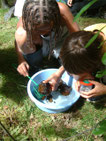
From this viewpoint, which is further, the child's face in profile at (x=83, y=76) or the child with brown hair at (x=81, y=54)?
the child's face in profile at (x=83, y=76)

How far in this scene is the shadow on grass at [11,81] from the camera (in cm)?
158

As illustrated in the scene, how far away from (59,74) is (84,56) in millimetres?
485

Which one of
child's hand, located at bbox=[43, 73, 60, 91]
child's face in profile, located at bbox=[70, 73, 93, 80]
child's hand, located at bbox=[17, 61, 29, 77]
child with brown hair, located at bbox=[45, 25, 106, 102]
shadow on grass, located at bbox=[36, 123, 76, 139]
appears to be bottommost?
shadow on grass, located at bbox=[36, 123, 76, 139]

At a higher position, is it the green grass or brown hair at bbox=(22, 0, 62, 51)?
brown hair at bbox=(22, 0, 62, 51)

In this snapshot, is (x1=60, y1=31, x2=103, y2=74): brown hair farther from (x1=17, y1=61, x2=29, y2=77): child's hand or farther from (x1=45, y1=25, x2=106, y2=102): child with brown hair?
(x1=17, y1=61, x2=29, y2=77): child's hand

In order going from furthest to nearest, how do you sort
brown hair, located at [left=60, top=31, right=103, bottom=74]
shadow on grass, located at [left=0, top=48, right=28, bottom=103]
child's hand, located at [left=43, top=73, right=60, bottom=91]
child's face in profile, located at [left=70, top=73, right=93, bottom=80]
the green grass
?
shadow on grass, located at [left=0, top=48, right=28, bottom=103]
child's hand, located at [left=43, top=73, right=60, bottom=91]
the green grass
child's face in profile, located at [left=70, top=73, right=93, bottom=80]
brown hair, located at [left=60, top=31, right=103, bottom=74]

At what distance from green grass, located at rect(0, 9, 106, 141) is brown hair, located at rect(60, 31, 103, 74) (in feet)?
1.88

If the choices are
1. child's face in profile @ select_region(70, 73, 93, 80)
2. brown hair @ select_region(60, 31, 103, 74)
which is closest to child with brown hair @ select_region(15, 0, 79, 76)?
brown hair @ select_region(60, 31, 103, 74)

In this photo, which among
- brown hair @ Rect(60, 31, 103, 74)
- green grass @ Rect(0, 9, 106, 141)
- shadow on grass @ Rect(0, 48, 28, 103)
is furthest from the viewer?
shadow on grass @ Rect(0, 48, 28, 103)

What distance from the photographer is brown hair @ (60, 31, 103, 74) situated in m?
1.00

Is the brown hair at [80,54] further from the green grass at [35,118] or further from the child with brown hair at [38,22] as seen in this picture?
the green grass at [35,118]

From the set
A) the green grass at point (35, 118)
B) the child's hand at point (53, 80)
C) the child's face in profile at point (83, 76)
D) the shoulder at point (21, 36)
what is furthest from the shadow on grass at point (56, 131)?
the shoulder at point (21, 36)

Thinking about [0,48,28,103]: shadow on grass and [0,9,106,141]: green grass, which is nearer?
[0,9,106,141]: green grass

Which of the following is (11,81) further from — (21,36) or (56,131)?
(56,131)
